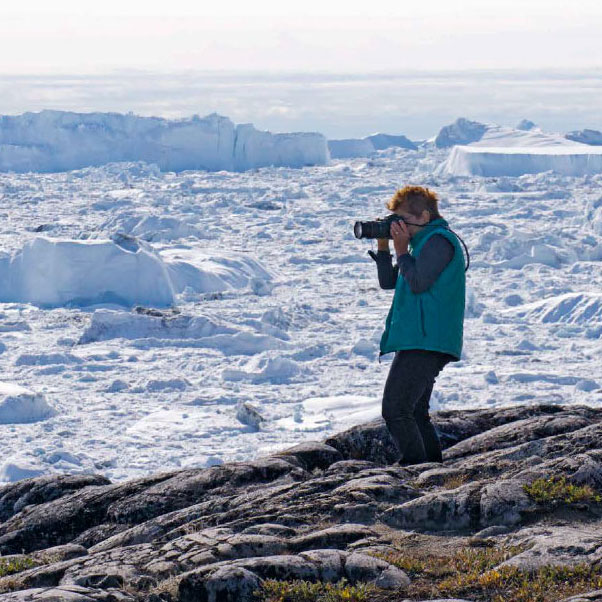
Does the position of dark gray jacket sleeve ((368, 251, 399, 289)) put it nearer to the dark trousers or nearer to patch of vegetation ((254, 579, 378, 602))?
the dark trousers

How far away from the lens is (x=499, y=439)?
4.53 meters

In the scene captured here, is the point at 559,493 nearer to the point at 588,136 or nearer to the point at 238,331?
the point at 238,331

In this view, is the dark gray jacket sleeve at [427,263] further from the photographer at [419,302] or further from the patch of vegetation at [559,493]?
the patch of vegetation at [559,493]

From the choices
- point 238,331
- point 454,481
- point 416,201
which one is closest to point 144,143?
point 238,331

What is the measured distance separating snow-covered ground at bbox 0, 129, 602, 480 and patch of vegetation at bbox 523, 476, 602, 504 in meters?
8.96

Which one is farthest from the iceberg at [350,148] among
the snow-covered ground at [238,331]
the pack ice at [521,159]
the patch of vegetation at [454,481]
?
the patch of vegetation at [454,481]

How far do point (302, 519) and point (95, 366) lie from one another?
14.6m

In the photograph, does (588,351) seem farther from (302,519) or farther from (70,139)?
(70,139)

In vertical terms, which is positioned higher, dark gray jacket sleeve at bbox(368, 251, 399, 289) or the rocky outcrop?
dark gray jacket sleeve at bbox(368, 251, 399, 289)

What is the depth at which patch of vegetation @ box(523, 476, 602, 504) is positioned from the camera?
310 cm

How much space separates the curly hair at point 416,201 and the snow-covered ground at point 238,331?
8591 millimetres

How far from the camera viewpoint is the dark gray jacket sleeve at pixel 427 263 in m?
3.54

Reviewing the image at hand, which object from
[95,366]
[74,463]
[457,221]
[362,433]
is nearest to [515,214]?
[457,221]

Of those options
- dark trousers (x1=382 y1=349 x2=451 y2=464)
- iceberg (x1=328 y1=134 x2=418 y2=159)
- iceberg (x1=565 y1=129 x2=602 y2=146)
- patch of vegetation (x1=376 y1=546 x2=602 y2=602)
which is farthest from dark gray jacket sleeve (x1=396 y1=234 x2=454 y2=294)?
iceberg (x1=565 y1=129 x2=602 y2=146)
